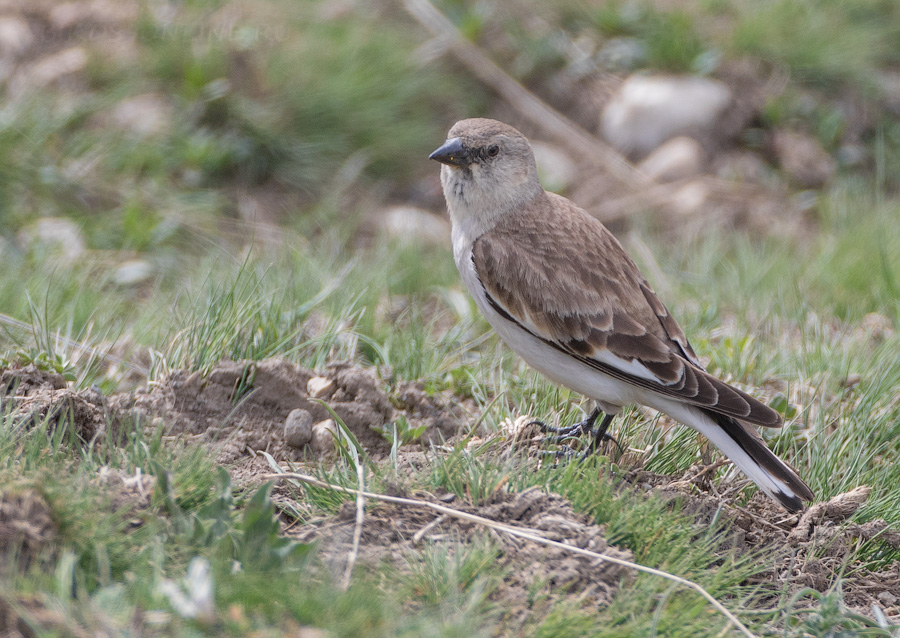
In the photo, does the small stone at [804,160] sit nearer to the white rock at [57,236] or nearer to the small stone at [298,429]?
the white rock at [57,236]

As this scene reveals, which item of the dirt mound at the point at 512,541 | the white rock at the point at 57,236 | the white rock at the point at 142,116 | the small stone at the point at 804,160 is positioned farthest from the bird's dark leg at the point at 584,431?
the small stone at the point at 804,160

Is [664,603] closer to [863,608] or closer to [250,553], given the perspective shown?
[863,608]

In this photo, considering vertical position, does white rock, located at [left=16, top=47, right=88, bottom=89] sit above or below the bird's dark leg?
above

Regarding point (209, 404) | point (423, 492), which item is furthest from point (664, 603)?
point (209, 404)

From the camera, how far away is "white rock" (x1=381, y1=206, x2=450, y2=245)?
20.9ft

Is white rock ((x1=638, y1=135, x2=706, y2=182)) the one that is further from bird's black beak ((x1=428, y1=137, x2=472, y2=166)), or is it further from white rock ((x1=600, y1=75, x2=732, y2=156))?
bird's black beak ((x1=428, y1=137, x2=472, y2=166))

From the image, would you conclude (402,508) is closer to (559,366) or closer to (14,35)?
(559,366)

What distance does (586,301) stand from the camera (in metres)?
3.82

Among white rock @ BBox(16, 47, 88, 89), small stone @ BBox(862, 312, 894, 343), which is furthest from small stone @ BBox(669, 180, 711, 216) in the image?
white rock @ BBox(16, 47, 88, 89)

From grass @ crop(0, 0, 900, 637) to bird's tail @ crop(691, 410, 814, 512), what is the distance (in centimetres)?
19

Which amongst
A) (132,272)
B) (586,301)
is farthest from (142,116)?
(586,301)

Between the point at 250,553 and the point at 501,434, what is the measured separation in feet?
4.10

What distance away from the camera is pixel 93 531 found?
8.07 ft

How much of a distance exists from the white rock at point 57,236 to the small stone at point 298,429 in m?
2.81
